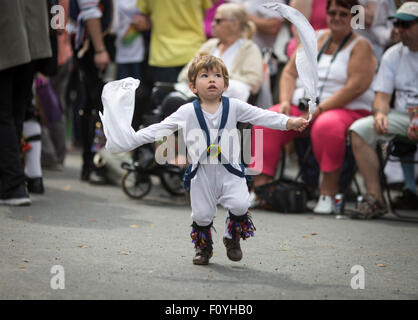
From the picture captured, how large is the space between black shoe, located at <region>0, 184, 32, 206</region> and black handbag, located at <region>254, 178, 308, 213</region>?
84.8 inches

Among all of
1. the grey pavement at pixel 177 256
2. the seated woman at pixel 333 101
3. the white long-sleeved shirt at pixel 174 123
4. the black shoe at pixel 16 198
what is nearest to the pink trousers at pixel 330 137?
the seated woman at pixel 333 101

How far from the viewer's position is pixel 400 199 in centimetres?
797

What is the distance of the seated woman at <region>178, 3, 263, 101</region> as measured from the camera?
25.9 ft

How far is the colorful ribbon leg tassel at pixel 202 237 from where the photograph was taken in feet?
15.9

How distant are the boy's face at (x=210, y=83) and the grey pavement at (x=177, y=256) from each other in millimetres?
1029

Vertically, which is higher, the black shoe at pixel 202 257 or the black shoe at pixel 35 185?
the black shoe at pixel 202 257

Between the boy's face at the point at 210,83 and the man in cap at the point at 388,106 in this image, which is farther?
the man in cap at the point at 388,106

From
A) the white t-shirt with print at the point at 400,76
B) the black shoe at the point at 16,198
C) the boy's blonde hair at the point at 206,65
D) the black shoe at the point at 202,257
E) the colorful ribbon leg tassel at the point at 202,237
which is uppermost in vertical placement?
the boy's blonde hair at the point at 206,65

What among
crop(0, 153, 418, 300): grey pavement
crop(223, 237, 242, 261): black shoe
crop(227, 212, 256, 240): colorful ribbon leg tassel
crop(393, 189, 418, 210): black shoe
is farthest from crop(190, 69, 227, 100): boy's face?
crop(393, 189, 418, 210): black shoe

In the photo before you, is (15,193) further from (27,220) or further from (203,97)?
(203,97)

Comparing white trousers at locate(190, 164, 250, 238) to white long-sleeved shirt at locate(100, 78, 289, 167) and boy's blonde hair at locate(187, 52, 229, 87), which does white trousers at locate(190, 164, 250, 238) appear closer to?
white long-sleeved shirt at locate(100, 78, 289, 167)

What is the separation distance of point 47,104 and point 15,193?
3161 millimetres

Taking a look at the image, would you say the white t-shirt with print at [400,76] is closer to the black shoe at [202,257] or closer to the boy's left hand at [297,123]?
the boy's left hand at [297,123]

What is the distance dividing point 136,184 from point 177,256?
9.81 feet
